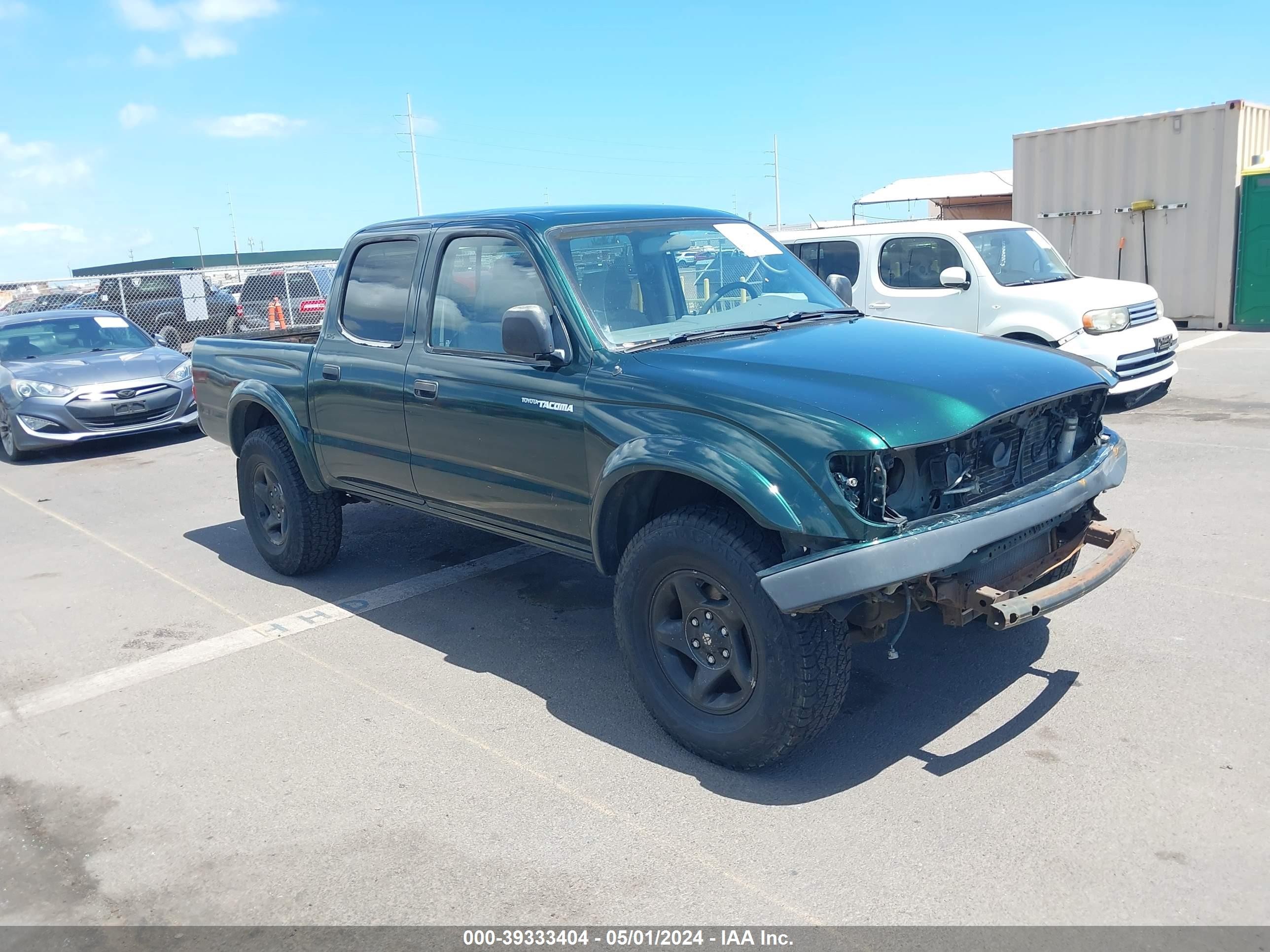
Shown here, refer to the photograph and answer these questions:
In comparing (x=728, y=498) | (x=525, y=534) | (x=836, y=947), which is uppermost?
(x=728, y=498)

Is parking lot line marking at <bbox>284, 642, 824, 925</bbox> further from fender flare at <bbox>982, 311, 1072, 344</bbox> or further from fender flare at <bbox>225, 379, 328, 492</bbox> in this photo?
fender flare at <bbox>982, 311, 1072, 344</bbox>

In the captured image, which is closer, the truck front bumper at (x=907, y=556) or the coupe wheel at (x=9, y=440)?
the truck front bumper at (x=907, y=556)

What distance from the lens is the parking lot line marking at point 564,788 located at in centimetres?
305

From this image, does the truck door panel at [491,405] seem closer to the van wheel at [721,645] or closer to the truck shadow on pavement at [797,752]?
the van wheel at [721,645]

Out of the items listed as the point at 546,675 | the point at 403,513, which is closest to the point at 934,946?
the point at 546,675

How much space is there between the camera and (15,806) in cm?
384

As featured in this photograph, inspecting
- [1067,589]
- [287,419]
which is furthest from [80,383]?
[1067,589]

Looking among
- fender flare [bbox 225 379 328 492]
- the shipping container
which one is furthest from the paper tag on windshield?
the shipping container

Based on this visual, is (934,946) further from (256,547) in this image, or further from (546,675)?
(256,547)

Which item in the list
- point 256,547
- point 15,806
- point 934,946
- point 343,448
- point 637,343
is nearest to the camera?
point 934,946

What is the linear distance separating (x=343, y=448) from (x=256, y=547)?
1.44 meters

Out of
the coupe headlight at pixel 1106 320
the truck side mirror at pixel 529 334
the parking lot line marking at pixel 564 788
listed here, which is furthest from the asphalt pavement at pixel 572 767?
the coupe headlight at pixel 1106 320

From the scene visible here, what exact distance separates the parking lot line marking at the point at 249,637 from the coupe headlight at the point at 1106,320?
5785mm

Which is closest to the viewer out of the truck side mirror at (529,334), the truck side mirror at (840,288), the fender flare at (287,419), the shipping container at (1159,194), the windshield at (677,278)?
the truck side mirror at (529,334)
